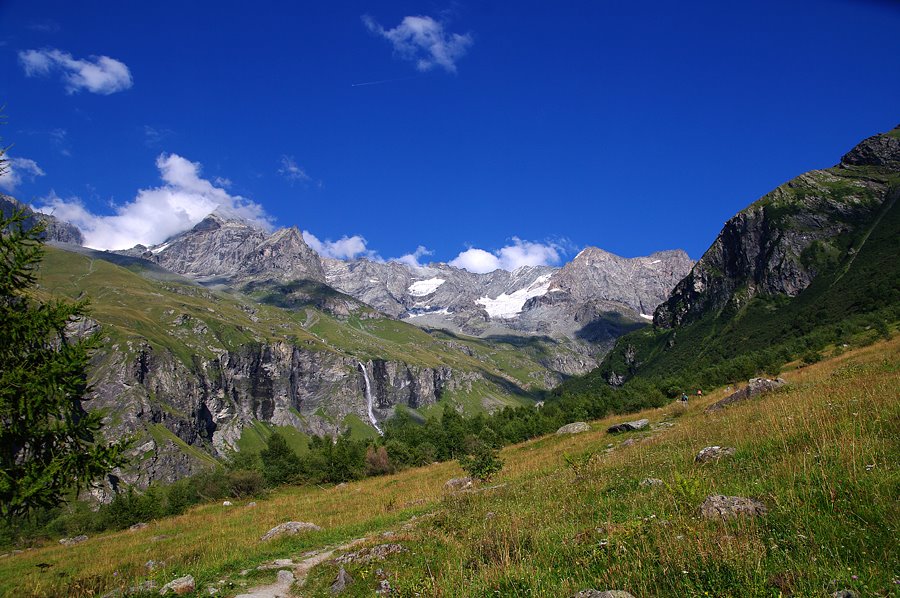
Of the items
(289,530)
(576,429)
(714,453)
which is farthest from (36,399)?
(576,429)

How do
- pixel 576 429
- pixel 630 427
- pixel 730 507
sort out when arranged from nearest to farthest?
pixel 730 507 → pixel 630 427 → pixel 576 429

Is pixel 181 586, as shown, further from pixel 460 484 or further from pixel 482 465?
pixel 460 484

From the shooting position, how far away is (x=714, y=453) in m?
14.1

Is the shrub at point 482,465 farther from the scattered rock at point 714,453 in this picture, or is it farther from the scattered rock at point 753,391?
the scattered rock at point 753,391

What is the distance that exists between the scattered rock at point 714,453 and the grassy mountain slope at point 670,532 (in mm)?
359

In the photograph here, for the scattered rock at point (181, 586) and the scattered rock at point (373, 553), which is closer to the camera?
the scattered rock at point (181, 586)

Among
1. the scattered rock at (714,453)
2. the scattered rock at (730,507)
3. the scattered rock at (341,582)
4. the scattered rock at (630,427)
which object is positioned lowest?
the scattered rock at (630,427)

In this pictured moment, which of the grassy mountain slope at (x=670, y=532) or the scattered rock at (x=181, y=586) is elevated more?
the grassy mountain slope at (x=670, y=532)

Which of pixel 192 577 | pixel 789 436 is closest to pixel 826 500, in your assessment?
pixel 789 436

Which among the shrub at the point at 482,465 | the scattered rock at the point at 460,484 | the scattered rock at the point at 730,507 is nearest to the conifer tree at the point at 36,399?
the scattered rock at the point at 460,484

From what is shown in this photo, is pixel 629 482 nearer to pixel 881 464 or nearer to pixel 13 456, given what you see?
pixel 881 464

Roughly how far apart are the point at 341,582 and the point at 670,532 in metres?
8.34

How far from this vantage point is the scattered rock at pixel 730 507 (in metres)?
8.42

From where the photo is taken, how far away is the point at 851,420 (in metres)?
11.7
